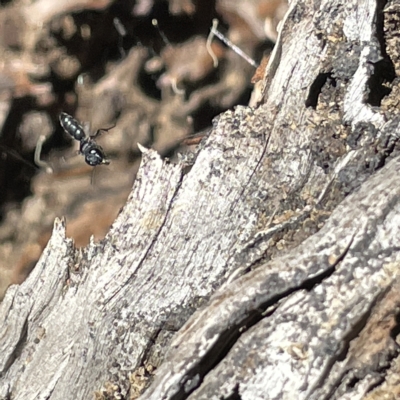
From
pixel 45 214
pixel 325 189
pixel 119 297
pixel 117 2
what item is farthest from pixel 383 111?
pixel 45 214

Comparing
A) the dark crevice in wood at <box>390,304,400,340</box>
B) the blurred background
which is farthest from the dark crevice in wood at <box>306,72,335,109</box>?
the blurred background

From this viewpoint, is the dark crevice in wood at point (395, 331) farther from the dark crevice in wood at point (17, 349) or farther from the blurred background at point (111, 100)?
the blurred background at point (111, 100)

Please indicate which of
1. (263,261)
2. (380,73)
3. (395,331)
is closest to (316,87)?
(380,73)

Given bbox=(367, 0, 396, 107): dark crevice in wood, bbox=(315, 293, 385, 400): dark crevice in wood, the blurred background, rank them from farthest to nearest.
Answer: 1. the blurred background
2. bbox=(367, 0, 396, 107): dark crevice in wood
3. bbox=(315, 293, 385, 400): dark crevice in wood

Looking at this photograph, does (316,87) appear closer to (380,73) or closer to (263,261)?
(380,73)

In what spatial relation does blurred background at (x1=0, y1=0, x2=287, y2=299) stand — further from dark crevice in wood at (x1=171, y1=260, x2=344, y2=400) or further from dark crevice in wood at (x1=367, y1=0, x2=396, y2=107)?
dark crevice in wood at (x1=171, y1=260, x2=344, y2=400)

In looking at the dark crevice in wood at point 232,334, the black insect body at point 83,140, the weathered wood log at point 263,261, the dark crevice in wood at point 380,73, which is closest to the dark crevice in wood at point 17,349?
the weathered wood log at point 263,261

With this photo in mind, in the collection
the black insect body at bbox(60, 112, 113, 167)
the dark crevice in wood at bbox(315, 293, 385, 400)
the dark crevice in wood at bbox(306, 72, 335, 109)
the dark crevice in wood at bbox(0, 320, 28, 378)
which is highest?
the black insect body at bbox(60, 112, 113, 167)
